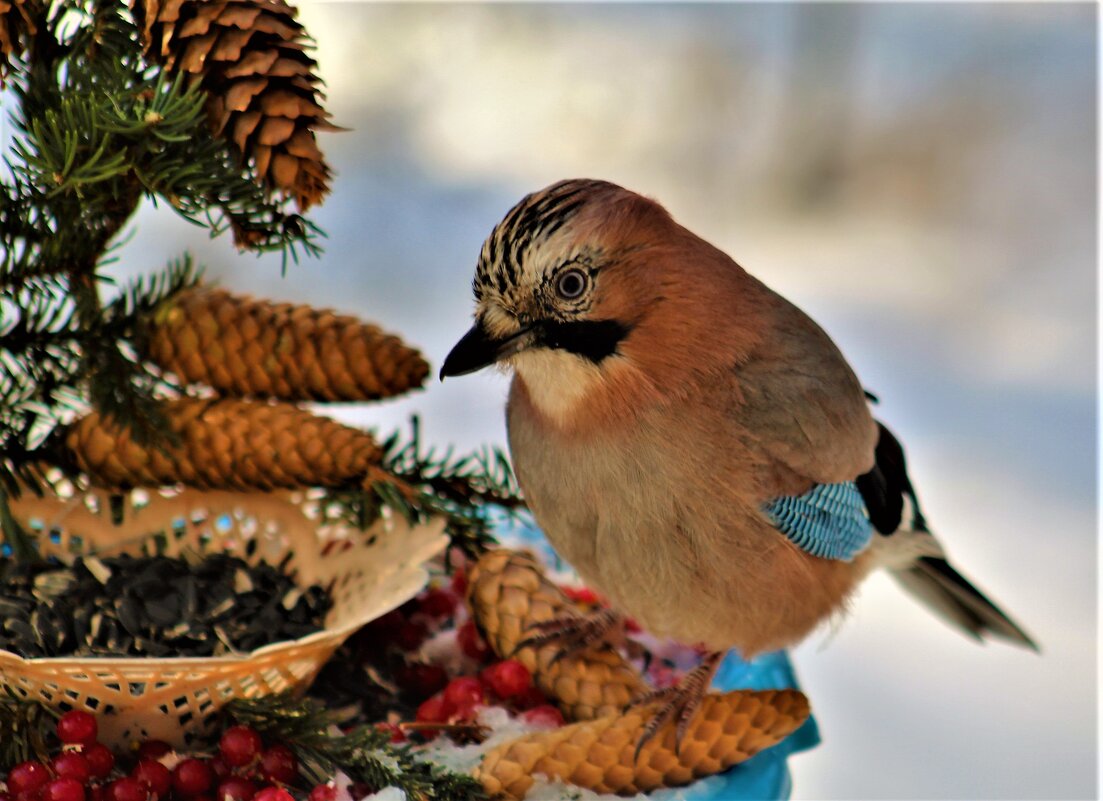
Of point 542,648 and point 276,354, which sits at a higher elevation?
point 276,354

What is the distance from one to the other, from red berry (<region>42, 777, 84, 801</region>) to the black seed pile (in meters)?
0.17

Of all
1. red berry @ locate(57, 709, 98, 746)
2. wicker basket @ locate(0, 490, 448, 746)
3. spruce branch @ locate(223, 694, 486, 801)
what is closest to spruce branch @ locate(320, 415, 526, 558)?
wicker basket @ locate(0, 490, 448, 746)

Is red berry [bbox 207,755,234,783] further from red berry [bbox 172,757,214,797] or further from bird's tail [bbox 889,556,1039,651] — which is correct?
bird's tail [bbox 889,556,1039,651]

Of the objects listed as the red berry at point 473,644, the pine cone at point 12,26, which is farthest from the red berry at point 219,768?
the pine cone at point 12,26

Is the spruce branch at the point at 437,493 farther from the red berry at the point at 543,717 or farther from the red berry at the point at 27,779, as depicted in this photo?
the red berry at the point at 27,779

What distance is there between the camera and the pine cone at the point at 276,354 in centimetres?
130

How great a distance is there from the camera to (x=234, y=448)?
1286 millimetres

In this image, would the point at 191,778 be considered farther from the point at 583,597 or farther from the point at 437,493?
the point at 583,597

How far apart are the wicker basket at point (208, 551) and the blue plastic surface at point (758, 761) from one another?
287mm

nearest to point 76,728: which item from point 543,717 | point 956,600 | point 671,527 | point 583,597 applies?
point 543,717

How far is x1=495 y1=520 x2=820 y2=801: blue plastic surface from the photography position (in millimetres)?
1156

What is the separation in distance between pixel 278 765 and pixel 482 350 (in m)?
0.40

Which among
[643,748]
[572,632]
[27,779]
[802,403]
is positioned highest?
[802,403]

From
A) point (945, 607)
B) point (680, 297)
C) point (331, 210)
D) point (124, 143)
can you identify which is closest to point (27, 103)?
point (124, 143)
